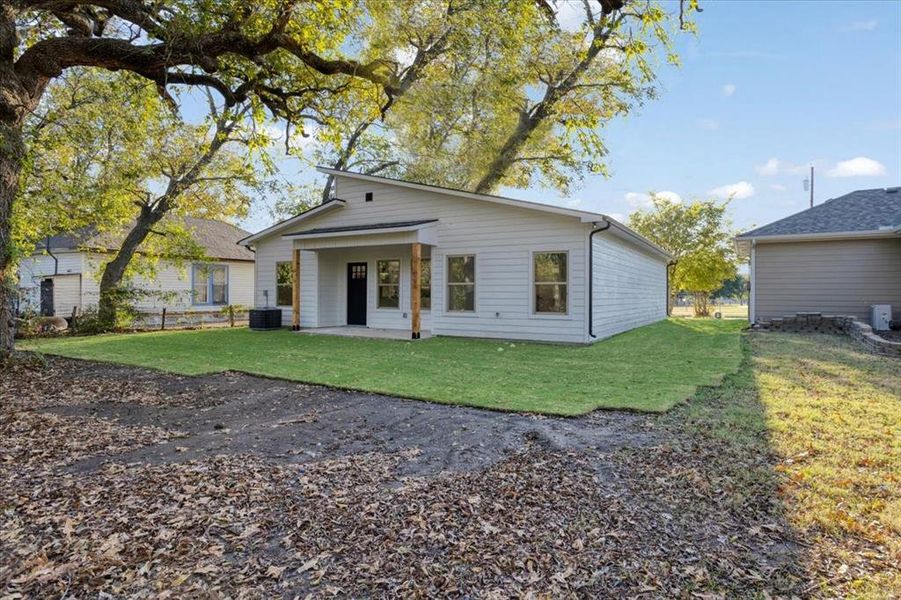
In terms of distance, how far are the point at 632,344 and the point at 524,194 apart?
497 inches

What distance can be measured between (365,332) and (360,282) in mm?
2144

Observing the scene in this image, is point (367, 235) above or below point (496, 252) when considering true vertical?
above

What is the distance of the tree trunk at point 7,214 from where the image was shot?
298 inches

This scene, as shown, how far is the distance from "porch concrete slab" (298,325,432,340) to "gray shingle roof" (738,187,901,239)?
9.98 meters

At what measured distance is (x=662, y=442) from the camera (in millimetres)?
4328

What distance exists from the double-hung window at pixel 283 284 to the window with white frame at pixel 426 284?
193 inches

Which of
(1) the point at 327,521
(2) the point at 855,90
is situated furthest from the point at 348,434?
(2) the point at 855,90

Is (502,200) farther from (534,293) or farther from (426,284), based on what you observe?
(426,284)

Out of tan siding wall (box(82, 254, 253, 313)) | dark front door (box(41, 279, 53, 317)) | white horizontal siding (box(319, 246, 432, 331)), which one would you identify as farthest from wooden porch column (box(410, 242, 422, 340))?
dark front door (box(41, 279, 53, 317))

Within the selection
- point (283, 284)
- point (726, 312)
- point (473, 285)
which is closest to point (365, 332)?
point (473, 285)

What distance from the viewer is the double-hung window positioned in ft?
52.5

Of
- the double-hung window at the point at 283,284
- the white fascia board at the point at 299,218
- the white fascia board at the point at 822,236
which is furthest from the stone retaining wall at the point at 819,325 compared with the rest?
the double-hung window at the point at 283,284

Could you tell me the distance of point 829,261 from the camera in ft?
45.3

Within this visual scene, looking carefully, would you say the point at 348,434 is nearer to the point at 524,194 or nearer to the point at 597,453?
the point at 597,453
